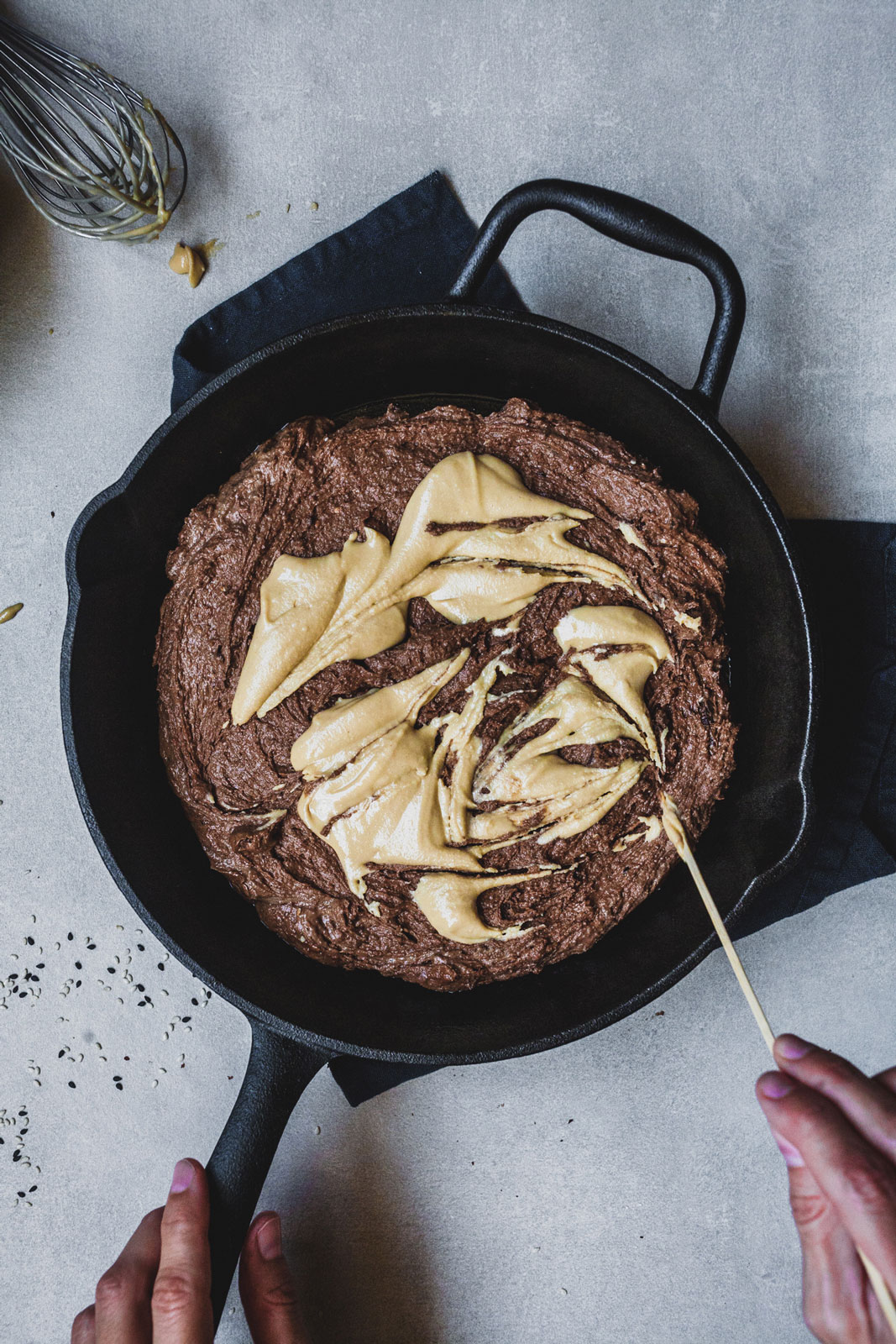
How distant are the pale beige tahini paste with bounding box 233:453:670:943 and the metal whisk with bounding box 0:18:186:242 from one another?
1.09 m

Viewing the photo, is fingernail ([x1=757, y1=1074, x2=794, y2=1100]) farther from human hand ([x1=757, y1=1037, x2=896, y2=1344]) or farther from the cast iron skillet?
the cast iron skillet

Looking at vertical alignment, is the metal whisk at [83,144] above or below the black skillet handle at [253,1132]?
above

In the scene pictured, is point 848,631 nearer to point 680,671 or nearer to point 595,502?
point 680,671

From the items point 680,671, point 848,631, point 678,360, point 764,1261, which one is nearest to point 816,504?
point 848,631

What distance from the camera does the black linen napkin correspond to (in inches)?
90.5

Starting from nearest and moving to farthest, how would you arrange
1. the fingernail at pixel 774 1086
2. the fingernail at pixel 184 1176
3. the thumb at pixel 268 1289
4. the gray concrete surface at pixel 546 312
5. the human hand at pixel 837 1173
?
the human hand at pixel 837 1173
the fingernail at pixel 774 1086
the fingernail at pixel 184 1176
the thumb at pixel 268 1289
the gray concrete surface at pixel 546 312

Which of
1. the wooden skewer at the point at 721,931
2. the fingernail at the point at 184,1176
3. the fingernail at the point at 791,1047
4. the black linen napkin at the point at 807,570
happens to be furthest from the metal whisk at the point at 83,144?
the fingernail at the point at 791,1047

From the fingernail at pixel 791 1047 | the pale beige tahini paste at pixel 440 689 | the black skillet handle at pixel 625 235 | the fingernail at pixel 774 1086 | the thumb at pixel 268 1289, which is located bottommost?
the thumb at pixel 268 1289

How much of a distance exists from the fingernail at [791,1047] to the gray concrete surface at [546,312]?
2.58 feet

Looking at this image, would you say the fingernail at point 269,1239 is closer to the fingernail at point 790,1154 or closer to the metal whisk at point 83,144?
the fingernail at point 790,1154

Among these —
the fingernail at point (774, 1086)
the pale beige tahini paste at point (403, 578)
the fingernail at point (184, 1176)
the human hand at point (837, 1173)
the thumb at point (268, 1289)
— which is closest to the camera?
the human hand at point (837, 1173)

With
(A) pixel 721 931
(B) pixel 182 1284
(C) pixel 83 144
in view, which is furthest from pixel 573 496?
(B) pixel 182 1284

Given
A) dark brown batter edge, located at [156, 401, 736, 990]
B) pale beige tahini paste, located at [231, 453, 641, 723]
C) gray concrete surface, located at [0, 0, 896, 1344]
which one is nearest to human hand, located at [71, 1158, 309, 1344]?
gray concrete surface, located at [0, 0, 896, 1344]

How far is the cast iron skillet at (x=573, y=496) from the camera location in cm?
197
